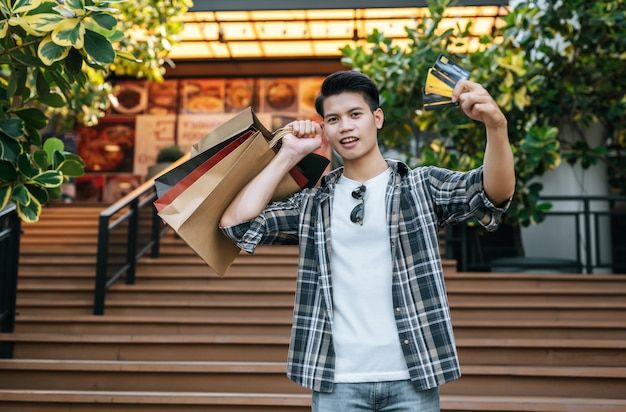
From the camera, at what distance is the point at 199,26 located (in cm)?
1248

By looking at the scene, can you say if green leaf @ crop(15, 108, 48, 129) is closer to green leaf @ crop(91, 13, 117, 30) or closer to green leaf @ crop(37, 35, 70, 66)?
green leaf @ crop(37, 35, 70, 66)

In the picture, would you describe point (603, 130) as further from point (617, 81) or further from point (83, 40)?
point (83, 40)

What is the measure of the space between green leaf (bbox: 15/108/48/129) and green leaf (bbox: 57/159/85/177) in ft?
0.61

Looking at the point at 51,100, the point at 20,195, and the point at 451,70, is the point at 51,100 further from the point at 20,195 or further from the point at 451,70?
the point at 451,70

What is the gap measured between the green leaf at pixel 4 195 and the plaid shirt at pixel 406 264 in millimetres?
1192

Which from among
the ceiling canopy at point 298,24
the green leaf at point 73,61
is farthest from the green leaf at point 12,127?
the ceiling canopy at point 298,24

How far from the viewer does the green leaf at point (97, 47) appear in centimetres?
222

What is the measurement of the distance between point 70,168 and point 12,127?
0.33m

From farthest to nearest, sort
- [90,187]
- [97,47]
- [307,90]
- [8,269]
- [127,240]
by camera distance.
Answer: [307,90]
[90,187]
[127,240]
[8,269]
[97,47]

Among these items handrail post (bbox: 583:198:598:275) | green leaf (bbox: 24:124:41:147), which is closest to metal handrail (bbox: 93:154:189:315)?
green leaf (bbox: 24:124:41:147)

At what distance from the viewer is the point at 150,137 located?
47.9ft

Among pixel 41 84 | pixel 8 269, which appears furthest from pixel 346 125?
pixel 8 269

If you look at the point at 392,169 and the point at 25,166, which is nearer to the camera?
the point at 392,169

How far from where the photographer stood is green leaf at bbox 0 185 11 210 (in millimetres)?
2701
